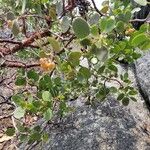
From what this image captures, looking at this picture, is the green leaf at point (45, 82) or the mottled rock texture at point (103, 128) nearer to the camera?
the green leaf at point (45, 82)

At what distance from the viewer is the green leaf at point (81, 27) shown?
1259 millimetres

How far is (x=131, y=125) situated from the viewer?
2.84 meters

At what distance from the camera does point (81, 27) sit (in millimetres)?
1267

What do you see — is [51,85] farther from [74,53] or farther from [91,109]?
[91,109]

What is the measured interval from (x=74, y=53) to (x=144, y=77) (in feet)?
6.30

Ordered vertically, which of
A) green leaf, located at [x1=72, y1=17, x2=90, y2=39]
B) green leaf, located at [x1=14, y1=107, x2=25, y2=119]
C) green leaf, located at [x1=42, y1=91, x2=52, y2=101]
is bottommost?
green leaf, located at [x1=14, y1=107, x2=25, y2=119]

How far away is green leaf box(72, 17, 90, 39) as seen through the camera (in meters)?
1.26

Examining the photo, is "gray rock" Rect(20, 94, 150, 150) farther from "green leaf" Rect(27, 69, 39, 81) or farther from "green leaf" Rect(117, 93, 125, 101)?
"green leaf" Rect(27, 69, 39, 81)

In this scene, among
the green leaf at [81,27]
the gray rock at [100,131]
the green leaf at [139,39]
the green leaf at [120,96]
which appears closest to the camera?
the green leaf at [81,27]

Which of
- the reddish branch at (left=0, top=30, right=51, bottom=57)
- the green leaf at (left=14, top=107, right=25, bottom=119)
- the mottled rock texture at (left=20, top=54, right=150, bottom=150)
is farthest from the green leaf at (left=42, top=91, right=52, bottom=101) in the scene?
the mottled rock texture at (left=20, top=54, right=150, bottom=150)

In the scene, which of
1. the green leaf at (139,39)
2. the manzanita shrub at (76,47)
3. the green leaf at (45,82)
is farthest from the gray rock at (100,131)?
the green leaf at (139,39)

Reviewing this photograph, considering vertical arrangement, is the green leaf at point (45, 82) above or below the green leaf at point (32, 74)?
below

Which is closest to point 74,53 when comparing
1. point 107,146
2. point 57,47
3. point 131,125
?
point 57,47

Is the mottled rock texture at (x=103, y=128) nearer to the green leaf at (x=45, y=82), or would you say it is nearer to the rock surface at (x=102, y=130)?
the rock surface at (x=102, y=130)
